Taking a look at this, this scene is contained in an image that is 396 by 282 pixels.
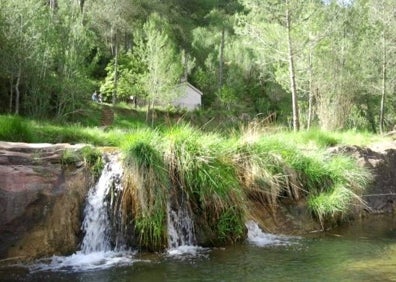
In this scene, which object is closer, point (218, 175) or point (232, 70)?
point (218, 175)

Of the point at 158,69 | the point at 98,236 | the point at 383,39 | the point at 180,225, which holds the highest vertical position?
the point at 383,39

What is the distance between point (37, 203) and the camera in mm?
8344

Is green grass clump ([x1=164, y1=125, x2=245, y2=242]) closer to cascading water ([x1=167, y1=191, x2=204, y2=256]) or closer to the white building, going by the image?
cascading water ([x1=167, y1=191, x2=204, y2=256])

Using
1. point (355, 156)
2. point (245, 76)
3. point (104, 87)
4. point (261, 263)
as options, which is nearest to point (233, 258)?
point (261, 263)

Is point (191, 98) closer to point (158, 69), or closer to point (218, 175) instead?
point (158, 69)

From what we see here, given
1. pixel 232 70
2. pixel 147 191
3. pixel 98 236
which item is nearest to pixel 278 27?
pixel 147 191

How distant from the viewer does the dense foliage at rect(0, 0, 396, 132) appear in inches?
779

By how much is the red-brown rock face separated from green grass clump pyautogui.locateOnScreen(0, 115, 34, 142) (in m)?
2.22

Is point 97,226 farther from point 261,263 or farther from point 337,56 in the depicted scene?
point 337,56

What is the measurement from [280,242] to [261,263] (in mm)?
1635

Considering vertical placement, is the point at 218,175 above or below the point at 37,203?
above

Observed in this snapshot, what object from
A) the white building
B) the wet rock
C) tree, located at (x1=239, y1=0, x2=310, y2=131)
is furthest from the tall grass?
the white building

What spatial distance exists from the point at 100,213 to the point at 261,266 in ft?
9.95

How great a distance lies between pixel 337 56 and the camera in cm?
Result: 2642
